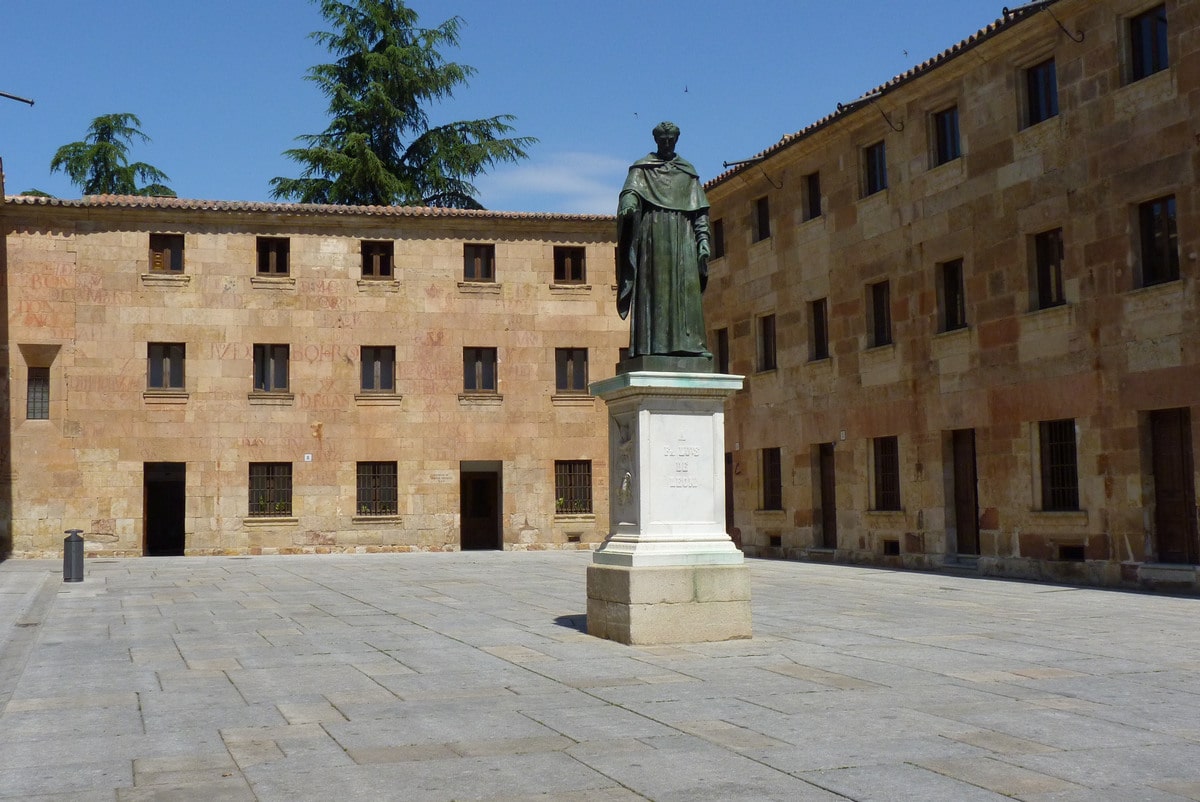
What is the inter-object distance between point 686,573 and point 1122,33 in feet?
40.9

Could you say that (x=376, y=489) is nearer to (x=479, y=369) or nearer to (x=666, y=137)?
(x=479, y=369)

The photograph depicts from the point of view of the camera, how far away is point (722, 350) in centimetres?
3091

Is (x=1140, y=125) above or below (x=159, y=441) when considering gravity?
above

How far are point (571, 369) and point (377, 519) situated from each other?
268 inches

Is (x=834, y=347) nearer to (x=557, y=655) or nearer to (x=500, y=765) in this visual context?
(x=557, y=655)

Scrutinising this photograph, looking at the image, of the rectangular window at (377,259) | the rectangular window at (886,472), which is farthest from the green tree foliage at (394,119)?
the rectangular window at (886,472)

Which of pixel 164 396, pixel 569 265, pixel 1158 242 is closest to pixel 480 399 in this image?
pixel 569 265

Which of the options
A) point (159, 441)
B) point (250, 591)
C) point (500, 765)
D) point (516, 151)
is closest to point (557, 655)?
point (500, 765)

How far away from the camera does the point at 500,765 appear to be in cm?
620

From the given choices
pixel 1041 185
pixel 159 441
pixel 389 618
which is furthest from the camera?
pixel 159 441

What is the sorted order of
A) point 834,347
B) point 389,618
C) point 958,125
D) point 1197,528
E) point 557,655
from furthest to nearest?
1. point 834,347
2. point 958,125
3. point 1197,528
4. point 389,618
5. point 557,655

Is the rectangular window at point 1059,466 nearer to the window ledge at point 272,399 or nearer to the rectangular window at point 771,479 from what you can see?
the rectangular window at point 771,479

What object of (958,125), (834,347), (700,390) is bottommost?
(700,390)

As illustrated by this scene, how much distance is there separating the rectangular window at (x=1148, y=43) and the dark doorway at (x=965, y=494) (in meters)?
6.78
